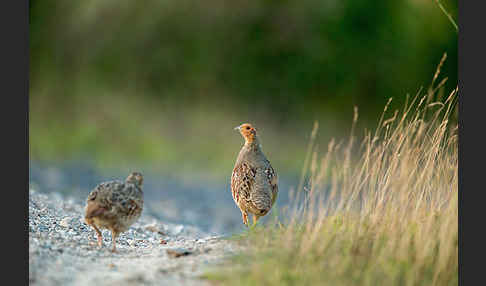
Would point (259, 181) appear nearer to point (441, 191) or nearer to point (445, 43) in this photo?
point (441, 191)

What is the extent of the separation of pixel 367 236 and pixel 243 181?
207cm

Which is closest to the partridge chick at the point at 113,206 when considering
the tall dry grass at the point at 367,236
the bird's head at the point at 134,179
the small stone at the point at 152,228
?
the bird's head at the point at 134,179

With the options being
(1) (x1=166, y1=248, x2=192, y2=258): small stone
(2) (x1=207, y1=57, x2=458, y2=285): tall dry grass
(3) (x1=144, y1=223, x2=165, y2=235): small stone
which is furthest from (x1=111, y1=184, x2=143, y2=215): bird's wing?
(3) (x1=144, y1=223, x2=165, y2=235): small stone

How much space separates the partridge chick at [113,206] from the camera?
6.82m

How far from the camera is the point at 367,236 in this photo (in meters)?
A: 6.49

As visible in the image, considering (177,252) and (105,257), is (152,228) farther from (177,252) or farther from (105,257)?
(177,252)

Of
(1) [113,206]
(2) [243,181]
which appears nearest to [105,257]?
(1) [113,206]

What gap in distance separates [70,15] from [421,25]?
476 inches

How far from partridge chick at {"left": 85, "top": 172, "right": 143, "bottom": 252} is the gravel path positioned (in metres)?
0.36

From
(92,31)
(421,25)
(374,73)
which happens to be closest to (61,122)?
(92,31)

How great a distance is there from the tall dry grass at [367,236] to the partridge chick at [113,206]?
141cm

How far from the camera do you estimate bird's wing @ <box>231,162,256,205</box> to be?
786 centimetres

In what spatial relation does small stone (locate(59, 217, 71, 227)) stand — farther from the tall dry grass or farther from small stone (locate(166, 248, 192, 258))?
the tall dry grass

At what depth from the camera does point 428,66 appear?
19953mm
